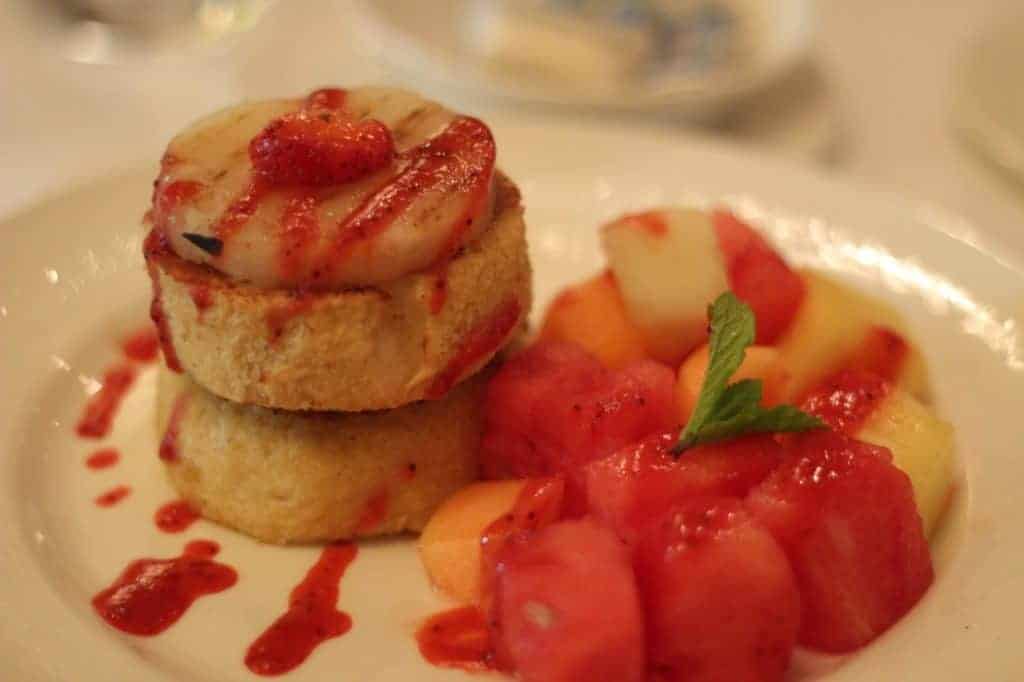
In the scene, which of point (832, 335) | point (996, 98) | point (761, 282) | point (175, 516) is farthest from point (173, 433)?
point (996, 98)

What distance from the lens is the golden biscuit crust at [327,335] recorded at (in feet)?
6.03

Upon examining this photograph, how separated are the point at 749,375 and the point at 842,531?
40 cm

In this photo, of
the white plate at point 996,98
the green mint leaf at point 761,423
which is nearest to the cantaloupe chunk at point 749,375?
the green mint leaf at point 761,423

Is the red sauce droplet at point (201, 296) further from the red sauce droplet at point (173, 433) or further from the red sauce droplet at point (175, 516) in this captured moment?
the red sauce droplet at point (175, 516)

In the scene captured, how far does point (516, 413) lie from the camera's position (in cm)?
207

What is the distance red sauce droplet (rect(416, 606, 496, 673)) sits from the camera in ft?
5.87

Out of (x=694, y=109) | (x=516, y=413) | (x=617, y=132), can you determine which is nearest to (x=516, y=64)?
(x=694, y=109)

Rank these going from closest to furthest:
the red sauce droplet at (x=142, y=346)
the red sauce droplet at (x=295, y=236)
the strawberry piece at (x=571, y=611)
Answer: the strawberry piece at (x=571, y=611) → the red sauce droplet at (x=295, y=236) → the red sauce droplet at (x=142, y=346)

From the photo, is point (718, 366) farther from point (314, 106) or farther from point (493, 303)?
point (314, 106)

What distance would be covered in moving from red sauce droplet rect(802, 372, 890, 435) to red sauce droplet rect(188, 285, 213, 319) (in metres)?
1.07

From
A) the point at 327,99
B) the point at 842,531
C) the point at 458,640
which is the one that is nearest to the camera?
the point at 842,531

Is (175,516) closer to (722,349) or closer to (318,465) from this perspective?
(318,465)

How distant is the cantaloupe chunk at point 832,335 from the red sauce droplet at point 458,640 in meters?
0.76

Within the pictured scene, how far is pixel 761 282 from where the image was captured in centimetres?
226
